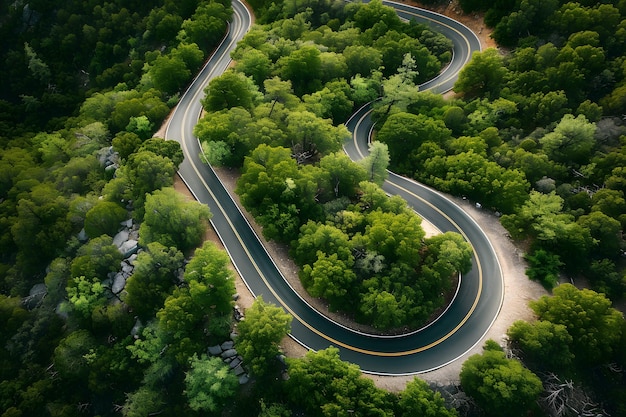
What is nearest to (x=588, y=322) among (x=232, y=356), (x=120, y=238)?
(x=232, y=356)

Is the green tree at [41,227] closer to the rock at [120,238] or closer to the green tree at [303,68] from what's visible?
the rock at [120,238]

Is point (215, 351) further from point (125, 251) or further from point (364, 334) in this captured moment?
point (125, 251)

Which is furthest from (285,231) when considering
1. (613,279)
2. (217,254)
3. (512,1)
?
(512,1)

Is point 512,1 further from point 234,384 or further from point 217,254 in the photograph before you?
point 234,384

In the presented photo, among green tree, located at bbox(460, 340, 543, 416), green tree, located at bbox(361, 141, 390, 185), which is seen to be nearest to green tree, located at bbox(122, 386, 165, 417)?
green tree, located at bbox(460, 340, 543, 416)

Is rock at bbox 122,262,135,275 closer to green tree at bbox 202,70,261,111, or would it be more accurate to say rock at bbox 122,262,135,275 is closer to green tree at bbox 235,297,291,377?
green tree at bbox 235,297,291,377
